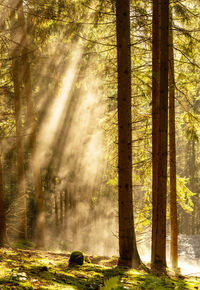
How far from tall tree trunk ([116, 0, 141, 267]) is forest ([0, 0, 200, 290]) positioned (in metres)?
0.02

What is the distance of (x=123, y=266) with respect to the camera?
5973 millimetres

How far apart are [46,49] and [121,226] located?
7.94 m

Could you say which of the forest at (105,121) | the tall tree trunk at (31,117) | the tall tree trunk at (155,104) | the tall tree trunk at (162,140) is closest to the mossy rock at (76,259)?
the forest at (105,121)

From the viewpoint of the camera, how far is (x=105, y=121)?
863 cm

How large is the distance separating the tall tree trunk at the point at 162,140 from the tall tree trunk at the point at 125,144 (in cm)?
90

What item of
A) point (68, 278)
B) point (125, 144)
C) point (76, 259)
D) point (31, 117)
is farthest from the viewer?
point (31, 117)

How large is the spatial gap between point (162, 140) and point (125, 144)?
3.52ft

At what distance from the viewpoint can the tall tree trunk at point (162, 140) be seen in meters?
6.53

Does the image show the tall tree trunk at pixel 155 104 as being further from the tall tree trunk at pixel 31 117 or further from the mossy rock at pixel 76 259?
the tall tree trunk at pixel 31 117

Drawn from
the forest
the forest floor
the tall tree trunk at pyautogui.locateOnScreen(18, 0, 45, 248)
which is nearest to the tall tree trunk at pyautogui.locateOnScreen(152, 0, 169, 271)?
the forest

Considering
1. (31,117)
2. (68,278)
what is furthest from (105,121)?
(68,278)

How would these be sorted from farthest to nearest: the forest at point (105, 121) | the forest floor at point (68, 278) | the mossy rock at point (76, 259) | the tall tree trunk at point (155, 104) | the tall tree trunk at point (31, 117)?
the tall tree trunk at point (31, 117), the tall tree trunk at point (155, 104), the forest at point (105, 121), the mossy rock at point (76, 259), the forest floor at point (68, 278)

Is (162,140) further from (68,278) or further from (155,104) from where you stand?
(68,278)

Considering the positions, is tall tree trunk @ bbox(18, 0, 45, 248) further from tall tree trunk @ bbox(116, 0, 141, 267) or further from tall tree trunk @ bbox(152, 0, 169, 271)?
tall tree trunk @ bbox(152, 0, 169, 271)
